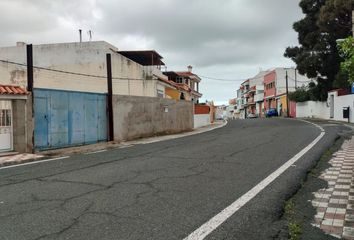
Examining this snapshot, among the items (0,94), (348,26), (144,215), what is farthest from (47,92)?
(348,26)

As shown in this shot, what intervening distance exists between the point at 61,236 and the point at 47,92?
13.4 metres

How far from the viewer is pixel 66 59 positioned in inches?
1185

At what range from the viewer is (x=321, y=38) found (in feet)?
138

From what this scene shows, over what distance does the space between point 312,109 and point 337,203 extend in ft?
159

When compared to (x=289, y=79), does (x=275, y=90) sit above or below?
below

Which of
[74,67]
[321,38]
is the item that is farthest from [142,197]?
[321,38]

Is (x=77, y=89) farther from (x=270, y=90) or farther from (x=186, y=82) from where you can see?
(x=270, y=90)

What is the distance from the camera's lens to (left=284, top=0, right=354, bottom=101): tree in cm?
3809

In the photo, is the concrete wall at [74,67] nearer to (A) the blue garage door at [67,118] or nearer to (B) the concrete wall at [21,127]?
(A) the blue garage door at [67,118]

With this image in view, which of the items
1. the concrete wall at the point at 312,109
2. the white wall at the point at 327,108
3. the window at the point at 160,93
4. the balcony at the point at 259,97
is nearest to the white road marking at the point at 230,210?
the window at the point at 160,93

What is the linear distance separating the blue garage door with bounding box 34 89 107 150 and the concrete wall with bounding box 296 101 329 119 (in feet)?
103

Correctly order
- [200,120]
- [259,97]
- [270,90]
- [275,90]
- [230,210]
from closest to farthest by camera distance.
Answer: [230,210]
[200,120]
[275,90]
[270,90]
[259,97]

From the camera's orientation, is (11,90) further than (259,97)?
No

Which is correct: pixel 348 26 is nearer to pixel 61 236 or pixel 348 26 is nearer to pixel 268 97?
pixel 61 236
